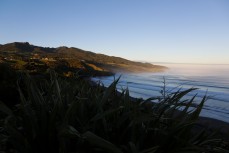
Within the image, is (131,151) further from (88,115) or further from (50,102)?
(50,102)

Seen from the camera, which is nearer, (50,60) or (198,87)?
(198,87)

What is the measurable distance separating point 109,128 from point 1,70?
6.33 m

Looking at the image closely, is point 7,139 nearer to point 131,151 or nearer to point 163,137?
point 131,151

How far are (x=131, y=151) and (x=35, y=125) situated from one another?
23.0 inches

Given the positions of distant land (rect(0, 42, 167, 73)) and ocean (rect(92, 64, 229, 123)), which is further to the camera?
distant land (rect(0, 42, 167, 73))

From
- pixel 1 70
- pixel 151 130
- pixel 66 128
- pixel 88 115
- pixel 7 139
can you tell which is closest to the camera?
pixel 66 128

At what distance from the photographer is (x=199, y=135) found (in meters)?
1.97

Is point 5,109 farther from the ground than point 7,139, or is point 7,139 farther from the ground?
point 5,109

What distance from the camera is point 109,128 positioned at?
5.65 feet

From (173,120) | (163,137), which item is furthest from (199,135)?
(163,137)

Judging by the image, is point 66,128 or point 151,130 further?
point 151,130

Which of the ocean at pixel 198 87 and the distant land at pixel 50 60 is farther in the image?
the distant land at pixel 50 60

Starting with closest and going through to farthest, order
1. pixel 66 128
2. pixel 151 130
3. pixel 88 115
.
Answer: pixel 66 128
pixel 151 130
pixel 88 115

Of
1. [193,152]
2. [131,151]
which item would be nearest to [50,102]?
[131,151]
